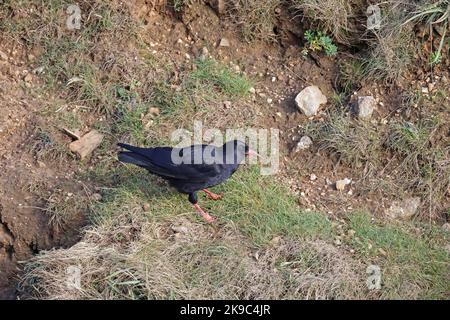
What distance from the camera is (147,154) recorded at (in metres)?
4.74

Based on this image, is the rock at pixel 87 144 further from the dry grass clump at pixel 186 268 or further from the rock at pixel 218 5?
the rock at pixel 218 5

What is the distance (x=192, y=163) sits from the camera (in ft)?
15.5

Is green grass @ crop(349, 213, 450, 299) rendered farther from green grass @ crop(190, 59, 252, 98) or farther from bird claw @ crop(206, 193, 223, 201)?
green grass @ crop(190, 59, 252, 98)

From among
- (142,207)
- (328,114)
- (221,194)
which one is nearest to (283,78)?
(328,114)

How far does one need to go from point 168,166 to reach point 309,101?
1555 mm

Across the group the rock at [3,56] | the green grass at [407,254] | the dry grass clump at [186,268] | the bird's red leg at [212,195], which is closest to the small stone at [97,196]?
the dry grass clump at [186,268]

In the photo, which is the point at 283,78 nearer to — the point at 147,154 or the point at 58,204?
the point at 147,154

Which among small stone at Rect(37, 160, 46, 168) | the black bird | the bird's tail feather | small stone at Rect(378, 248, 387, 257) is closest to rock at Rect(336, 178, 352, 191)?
small stone at Rect(378, 248, 387, 257)

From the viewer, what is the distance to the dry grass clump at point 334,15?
219 inches

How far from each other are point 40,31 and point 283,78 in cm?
244

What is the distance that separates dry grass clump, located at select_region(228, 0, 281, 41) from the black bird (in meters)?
1.54

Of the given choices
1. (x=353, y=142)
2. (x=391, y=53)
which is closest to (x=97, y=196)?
(x=353, y=142)

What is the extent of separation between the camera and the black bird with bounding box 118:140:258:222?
4707 millimetres

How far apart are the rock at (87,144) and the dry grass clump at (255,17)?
1.72 m
